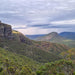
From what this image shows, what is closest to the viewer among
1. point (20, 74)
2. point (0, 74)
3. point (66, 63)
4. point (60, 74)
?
point (60, 74)

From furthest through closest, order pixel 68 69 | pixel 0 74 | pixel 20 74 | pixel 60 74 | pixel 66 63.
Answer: pixel 20 74
pixel 0 74
pixel 66 63
pixel 68 69
pixel 60 74

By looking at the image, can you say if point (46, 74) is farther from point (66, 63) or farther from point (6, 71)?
point (6, 71)

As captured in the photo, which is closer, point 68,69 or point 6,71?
point 68,69

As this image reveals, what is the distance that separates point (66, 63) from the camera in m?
32.3

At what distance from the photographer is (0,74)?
117 feet

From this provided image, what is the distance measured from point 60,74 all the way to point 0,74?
64.6 feet

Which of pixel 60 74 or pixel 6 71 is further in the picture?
pixel 6 71

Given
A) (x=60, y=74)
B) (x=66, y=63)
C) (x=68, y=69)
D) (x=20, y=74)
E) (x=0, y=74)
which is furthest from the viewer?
(x=20, y=74)

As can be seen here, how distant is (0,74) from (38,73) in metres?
15.4

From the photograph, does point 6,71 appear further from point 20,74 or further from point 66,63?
point 66,63

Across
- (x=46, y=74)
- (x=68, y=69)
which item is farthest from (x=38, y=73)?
(x=68, y=69)

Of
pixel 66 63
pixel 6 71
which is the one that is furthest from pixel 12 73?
pixel 66 63

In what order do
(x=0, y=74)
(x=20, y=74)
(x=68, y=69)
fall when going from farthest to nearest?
(x=20, y=74)
(x=0, y=74)
(x=68, y=69)

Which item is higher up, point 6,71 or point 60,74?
point 60,74
